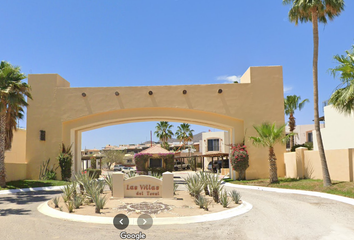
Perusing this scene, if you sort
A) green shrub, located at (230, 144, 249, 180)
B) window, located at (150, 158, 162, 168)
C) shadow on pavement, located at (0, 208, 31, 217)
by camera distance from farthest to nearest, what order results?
window, located at (150, 158, 162, 168), green shrub, located at (230, 144, 249, 180), shadow on pavement, located at (0, 208, 31, 217)

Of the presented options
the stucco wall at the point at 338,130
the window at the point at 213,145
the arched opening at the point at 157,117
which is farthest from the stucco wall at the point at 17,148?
the window at the point at 213,145


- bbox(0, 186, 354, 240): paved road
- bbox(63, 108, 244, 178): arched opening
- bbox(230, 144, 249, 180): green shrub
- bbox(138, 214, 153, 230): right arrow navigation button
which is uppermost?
bbox(63, 108, 244, 178): arched opening

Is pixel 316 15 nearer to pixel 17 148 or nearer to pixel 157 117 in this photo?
pixel 157 117

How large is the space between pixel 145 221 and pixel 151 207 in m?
2.37

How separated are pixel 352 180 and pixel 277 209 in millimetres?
8692

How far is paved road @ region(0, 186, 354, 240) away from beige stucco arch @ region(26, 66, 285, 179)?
15137 mm

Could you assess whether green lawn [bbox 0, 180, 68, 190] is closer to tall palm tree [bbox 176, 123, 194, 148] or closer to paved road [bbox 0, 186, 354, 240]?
paved road [bbox 0, 186, 354, 240]

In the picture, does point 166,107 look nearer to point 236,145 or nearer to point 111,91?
point 111,91

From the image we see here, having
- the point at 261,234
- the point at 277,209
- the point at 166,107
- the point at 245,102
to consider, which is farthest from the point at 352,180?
the point at 166,107

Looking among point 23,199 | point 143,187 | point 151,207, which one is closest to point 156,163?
point 23,199

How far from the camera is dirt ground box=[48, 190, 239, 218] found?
1147cm

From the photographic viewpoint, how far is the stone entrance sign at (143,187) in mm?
15172

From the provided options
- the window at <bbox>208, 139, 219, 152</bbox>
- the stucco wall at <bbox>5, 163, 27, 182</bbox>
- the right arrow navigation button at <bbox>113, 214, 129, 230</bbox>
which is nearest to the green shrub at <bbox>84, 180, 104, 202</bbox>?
the right arrow navigation button at <bbox>113, 214, 129, 230</bbox>

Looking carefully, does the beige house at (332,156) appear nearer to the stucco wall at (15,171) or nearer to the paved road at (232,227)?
the paved road at (232,227)
